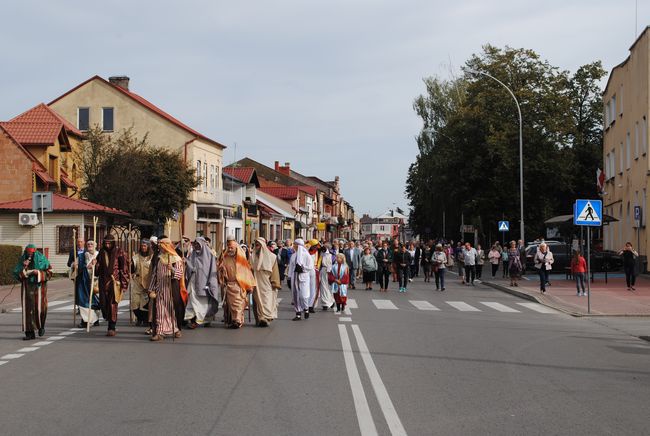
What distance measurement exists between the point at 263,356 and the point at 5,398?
3.78m

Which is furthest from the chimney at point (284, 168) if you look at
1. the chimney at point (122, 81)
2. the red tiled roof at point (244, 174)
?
the chimney at point (122, 81)

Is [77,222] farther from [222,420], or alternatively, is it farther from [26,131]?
[222,420]

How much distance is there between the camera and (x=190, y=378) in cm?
918

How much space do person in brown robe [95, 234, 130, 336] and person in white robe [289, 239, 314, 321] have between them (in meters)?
4.00

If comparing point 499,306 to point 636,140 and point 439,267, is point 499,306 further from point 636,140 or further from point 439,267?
point 636,140

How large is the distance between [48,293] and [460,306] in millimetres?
12324

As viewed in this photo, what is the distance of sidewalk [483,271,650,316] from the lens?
19.4 m

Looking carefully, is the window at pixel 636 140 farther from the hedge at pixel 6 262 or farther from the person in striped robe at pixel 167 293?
the person in striped robe at pixel 167 293

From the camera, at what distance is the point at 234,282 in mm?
14914

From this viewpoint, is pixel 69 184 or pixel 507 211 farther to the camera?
pixel 507 211

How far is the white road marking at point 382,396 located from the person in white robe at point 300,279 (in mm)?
4560

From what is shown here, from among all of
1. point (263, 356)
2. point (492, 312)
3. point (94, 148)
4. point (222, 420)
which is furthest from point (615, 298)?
point (94, 148)

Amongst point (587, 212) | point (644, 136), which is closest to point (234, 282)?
point (587, 212)

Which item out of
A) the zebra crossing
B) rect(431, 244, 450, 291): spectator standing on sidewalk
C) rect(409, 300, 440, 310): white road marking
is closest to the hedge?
the zebra crossing
